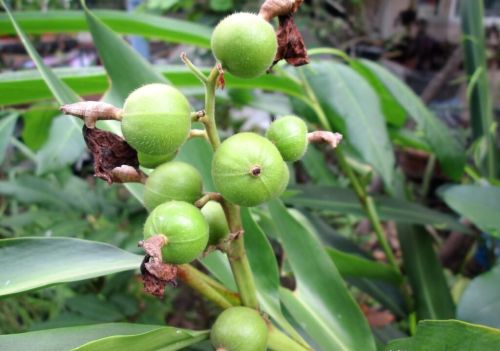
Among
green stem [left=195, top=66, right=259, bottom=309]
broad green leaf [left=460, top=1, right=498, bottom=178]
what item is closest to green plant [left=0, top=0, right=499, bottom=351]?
green stem [left=195, top=66, right=259, bottom=309]

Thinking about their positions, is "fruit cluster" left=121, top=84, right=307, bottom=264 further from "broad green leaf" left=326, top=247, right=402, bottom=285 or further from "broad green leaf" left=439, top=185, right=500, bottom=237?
"broad green leaf" left=439, top=185, right=500, bottom=237

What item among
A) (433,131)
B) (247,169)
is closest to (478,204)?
(433,131)

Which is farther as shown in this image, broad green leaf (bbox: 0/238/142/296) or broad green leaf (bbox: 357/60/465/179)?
broad green leaf (bbox: 357/60/465/179)

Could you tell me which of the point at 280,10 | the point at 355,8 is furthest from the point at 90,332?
the point at 355,8

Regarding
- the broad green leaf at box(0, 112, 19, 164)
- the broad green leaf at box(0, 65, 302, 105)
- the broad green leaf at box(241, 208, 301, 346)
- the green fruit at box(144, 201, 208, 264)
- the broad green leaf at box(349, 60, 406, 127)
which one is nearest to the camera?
the green fruit at box(144, 201, 208, 264)

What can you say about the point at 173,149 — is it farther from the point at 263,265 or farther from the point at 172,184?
the point at 263,265

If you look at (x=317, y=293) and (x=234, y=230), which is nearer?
(x=234, y=230)
